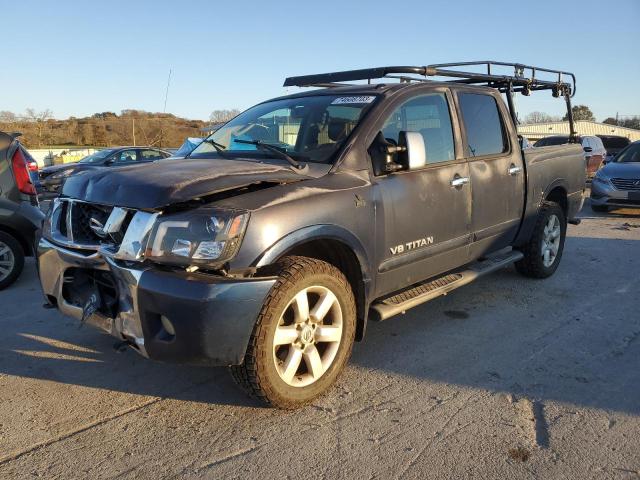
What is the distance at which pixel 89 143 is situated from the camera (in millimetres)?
42500

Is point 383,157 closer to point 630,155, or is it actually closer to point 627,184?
point 627,184

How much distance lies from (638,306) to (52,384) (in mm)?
4870

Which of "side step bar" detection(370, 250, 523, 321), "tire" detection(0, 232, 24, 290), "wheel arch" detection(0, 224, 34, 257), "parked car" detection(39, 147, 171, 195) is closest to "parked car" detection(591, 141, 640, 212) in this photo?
"side step bar" detection(370, 250, 523, 321)

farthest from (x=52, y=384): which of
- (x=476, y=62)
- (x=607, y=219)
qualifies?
(x=607, y=219)

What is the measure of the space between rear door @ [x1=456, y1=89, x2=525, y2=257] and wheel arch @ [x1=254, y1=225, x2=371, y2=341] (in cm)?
144

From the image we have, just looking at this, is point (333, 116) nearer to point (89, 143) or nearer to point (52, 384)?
point (52, 384)

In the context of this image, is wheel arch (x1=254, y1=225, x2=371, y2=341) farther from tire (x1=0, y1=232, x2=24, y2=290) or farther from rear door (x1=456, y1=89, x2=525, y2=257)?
tire (x1=0, y1=232, x2=24, y2=290)

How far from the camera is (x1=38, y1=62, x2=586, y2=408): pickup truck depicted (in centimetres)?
269

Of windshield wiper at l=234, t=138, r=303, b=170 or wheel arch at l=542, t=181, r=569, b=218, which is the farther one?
wheel arch at l=542, t=181, r=569, b=218

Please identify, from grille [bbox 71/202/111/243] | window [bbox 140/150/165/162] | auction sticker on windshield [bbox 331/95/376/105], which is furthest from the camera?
window [bbox 140/150/165/162]

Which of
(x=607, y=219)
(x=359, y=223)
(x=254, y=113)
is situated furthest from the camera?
(x=607, y=219)

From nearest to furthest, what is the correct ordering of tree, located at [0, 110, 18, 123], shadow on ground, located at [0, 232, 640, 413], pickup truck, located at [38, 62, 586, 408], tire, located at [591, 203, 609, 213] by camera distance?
pickup truck, located at [38, 62, 586, 408] → shadow on ground, located at [0, 232, 640, 413] → tire, located at [591, 203, 609, 213] → tree, located at [0, 110, 18, 123]

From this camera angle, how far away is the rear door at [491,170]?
442cm

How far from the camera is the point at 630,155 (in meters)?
11.6
